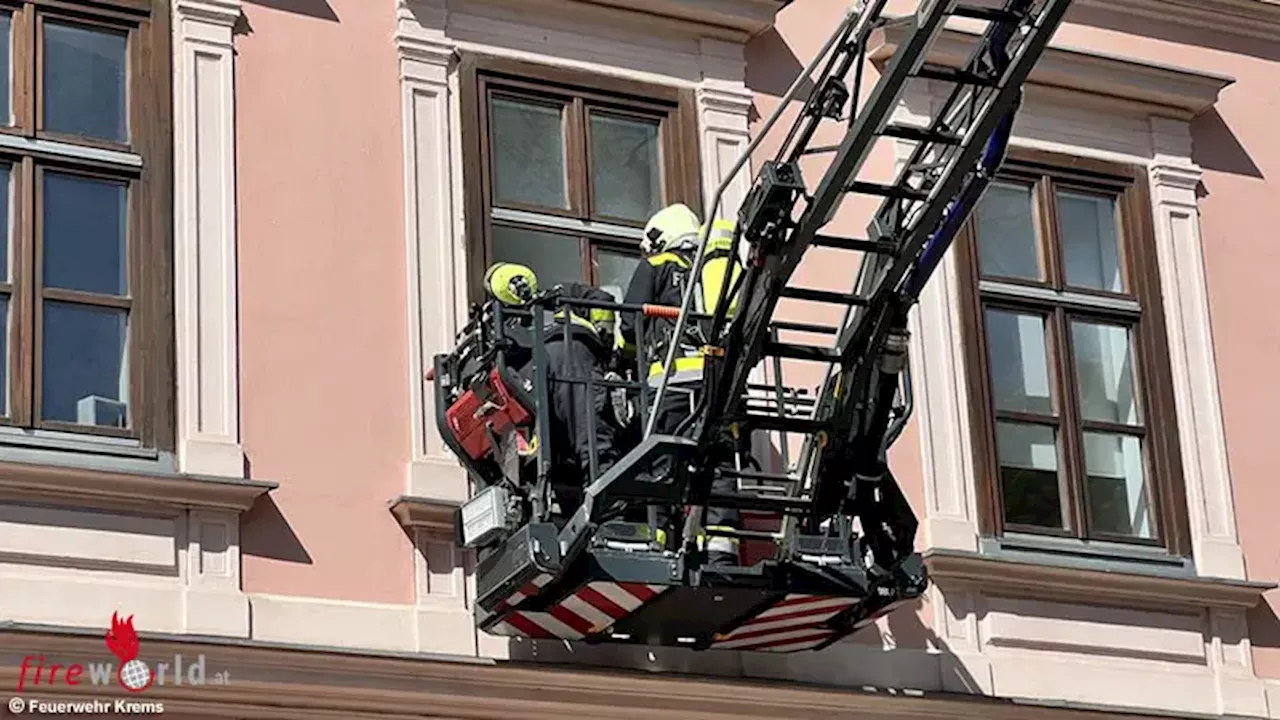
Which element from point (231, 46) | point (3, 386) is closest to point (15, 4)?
point (231, 46)

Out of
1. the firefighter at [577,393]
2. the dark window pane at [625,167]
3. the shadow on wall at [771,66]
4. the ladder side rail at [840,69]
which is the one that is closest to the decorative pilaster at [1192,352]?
the shadow on wall at [771,66]

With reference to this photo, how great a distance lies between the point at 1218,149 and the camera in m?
13.6

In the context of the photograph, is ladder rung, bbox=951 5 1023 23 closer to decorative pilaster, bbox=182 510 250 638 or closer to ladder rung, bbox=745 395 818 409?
ladder rung, bbox=745 395 818 409

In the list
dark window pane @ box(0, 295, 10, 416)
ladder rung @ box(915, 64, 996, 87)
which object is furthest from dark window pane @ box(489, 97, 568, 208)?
ladder rung @ box(915, 64, 996, 87)

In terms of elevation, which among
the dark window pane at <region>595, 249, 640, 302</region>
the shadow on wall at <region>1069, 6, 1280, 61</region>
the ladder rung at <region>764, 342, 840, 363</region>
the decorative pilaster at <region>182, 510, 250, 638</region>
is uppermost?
the shadow on wall at <region>1069, 6, 1280, 61</region>

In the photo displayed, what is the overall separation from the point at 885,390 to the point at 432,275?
6.96ft

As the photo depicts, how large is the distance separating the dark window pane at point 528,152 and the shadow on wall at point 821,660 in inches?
82.5

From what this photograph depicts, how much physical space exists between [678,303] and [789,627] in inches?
54.6

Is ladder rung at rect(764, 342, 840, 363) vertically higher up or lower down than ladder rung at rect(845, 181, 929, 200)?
lower down

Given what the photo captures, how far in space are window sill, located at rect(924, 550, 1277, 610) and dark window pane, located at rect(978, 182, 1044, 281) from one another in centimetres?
158

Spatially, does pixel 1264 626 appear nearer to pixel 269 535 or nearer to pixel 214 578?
pixel 269 535

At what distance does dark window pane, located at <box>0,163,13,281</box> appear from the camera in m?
10.6

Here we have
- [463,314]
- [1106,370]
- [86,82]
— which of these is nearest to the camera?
[86,82]

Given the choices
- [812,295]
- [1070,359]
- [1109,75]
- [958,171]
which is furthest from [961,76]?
[1109,75]
